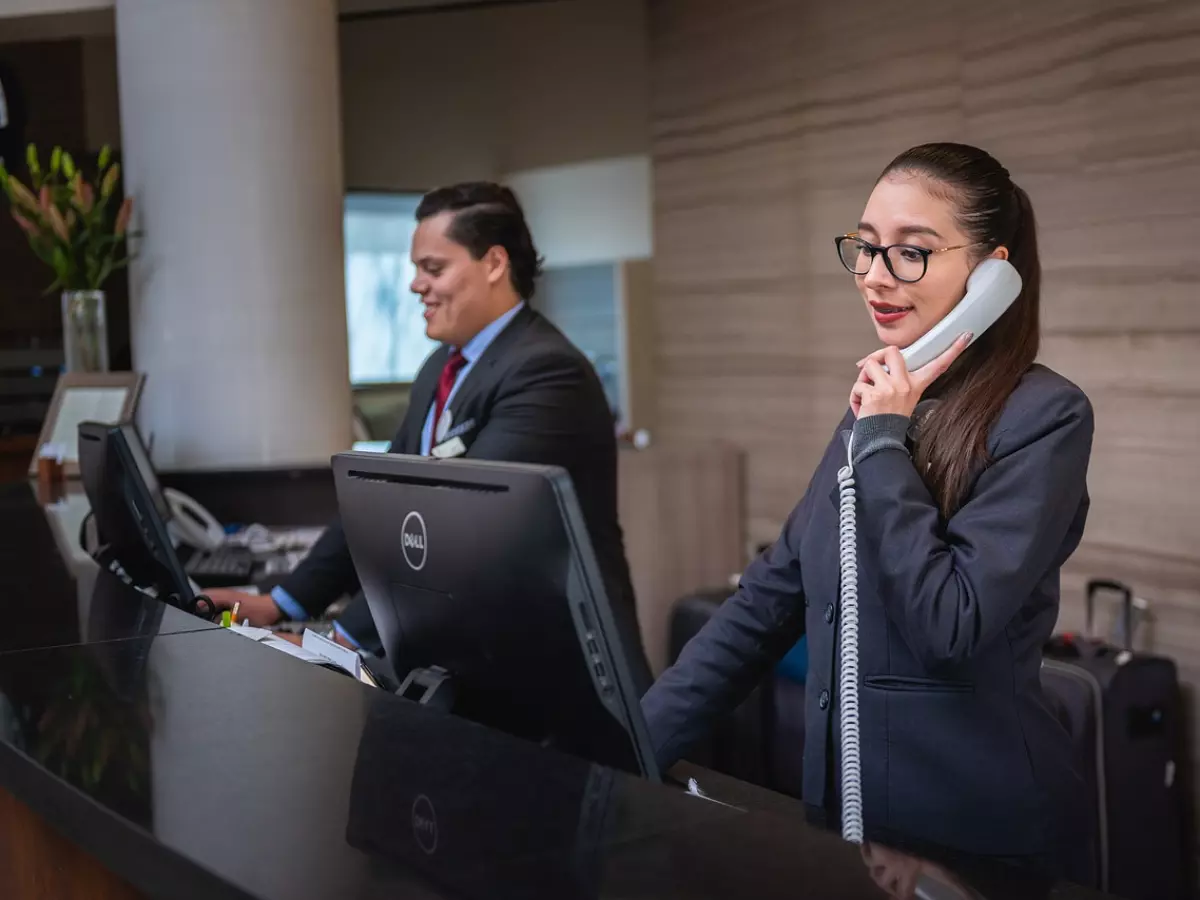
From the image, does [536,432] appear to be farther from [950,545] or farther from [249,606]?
[950,545]

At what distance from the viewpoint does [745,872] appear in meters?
0.89

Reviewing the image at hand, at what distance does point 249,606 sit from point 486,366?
2.15 ft

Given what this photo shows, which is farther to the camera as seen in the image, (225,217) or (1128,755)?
(225,217)

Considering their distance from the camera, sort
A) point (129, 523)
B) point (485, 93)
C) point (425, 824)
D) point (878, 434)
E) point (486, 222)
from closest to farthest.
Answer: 1. point (425, 824)
2. point (878, 434)
3. point (129, 523)
4. point (486, 222)
5. point (485, 93)

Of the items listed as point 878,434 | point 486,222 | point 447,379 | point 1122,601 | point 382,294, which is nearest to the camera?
point 878,434

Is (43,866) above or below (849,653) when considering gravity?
below

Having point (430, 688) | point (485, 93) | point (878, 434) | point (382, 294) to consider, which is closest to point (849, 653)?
point (878, 434)

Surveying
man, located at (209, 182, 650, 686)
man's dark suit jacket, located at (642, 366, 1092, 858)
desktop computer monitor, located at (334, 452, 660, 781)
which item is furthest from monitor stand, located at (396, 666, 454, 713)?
man, located at (209, 182, 650, 686)

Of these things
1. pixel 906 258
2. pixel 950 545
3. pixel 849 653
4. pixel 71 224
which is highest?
pixel 71 224

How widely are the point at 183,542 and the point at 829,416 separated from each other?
7.27ft

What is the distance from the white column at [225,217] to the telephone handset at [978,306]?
2931 mm

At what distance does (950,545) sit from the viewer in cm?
152

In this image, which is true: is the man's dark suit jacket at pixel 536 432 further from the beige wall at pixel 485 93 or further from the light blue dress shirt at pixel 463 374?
the beige wall at pixel 485 93

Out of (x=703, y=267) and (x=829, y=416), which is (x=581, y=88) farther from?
(x=829, y=416)
